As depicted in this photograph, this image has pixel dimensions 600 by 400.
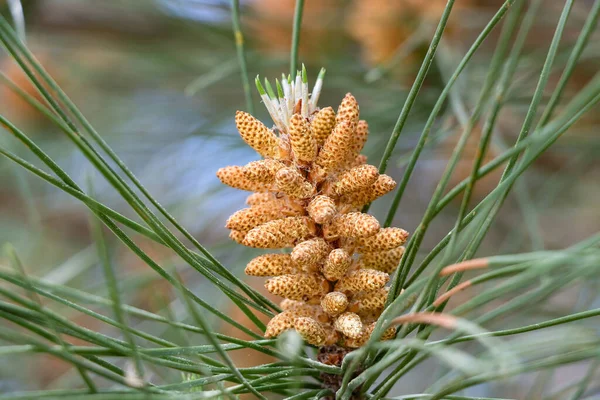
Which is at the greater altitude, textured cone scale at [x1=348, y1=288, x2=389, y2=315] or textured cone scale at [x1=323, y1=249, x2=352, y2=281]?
textured cone scale at [x1=323, y1=249, x2=352, y2=281]

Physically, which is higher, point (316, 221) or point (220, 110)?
point (220, 110)

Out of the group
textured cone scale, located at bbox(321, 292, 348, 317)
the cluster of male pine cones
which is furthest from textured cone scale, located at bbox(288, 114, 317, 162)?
textured cone scale, located at bbox(321, 292, 348, 317)

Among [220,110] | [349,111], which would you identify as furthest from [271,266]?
[220,110]

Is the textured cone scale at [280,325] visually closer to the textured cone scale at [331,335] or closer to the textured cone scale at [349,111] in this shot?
the textured cone scale at [331,335]

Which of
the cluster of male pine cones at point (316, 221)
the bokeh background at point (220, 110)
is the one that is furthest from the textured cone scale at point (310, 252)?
the bokeh background at point (220, 110)

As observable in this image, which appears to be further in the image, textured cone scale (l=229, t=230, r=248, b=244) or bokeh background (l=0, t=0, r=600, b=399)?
bokeh background (l=0, t=0, r=600, b=399)

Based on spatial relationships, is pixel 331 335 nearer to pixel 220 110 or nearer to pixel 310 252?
pixel 310 252

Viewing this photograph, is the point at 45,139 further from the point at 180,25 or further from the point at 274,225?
the point at 274,225

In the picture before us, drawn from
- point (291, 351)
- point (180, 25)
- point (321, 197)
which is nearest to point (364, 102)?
point (180, 25)

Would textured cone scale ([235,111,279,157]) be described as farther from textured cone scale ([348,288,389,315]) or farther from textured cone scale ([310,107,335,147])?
textured cone scale ([348,288,389,315])
